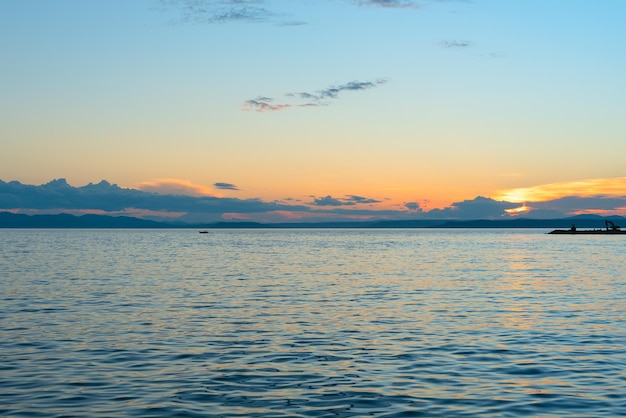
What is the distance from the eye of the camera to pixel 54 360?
2630 cm

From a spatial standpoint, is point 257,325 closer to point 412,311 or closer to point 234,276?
point 412,311

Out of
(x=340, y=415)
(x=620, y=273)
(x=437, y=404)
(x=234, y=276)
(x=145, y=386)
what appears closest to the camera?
(x=340, y=415)

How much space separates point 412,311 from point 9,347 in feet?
75.7

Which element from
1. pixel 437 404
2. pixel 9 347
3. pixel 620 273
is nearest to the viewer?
pixel 437 404

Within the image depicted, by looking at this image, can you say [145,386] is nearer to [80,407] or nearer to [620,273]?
[80,407]

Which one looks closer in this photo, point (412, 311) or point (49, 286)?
point (412, 311)

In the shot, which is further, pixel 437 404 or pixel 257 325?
pixel 257 325

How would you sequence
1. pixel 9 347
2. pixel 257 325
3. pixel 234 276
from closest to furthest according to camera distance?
pixel 9 347, pixel 257 325, pixel 234 276

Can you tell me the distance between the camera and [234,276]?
2847 inches

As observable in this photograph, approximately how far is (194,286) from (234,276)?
40.7ft

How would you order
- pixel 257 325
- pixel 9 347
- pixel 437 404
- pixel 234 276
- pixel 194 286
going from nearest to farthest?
1. pixel 437 404
2. pixel 9 347
3. pixel 257 325
4. pixel 194 286
5. pixel 234 276

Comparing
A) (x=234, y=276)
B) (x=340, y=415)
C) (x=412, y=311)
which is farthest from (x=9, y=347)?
(x=234, y=276)

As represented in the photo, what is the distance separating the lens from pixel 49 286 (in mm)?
58562

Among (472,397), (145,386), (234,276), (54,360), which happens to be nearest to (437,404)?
(472,397)
